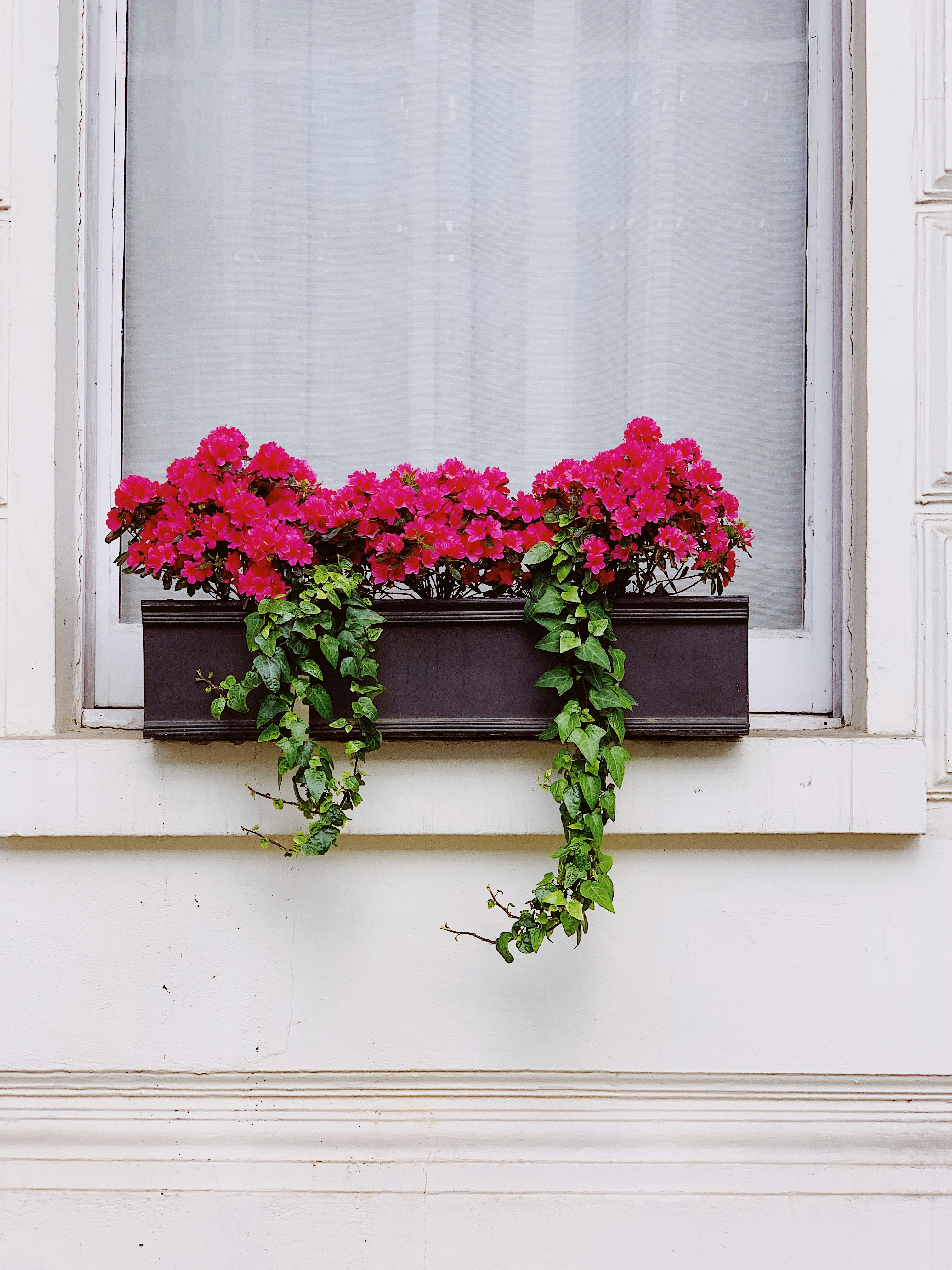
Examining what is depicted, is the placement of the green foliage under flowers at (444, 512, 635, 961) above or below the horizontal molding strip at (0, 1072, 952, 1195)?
above

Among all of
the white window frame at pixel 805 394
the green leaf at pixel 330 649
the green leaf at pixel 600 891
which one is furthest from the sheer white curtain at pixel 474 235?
the green leaf at pixel 600 891

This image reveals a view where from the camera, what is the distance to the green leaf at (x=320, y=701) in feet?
3.28

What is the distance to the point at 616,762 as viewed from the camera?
992 millimetres

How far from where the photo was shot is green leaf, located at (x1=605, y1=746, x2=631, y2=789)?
99 centimetres

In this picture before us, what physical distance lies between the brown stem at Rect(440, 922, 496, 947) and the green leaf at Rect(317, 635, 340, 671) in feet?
1.24

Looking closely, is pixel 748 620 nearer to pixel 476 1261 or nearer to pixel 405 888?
pixel 405 888

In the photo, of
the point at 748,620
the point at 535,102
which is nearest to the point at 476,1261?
the point at 748,620

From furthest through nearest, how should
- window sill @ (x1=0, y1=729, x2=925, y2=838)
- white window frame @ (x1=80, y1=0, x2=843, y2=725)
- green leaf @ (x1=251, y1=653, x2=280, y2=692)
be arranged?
white window frame @ (x1=80, y1=0, x2=843, y2=725)
window sill @ (x1=0, y1=729, x2=925, y2=838)
green leaf @ (x1=251, y1=653, x2=280, y2=692)

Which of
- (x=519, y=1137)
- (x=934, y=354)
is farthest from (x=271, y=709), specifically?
(x=934, y=354)

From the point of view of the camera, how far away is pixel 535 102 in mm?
1230

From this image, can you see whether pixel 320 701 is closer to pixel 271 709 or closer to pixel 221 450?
pixel 271 709

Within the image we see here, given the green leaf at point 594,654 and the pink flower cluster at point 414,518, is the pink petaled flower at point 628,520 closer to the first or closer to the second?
the pink flower cluster at point 414,518

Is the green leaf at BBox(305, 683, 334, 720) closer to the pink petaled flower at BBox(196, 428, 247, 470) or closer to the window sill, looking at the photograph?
the window sill

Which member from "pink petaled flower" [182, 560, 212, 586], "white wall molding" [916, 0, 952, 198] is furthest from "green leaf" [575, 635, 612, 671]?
"white wall molding" [916, 0, 952, 198]
